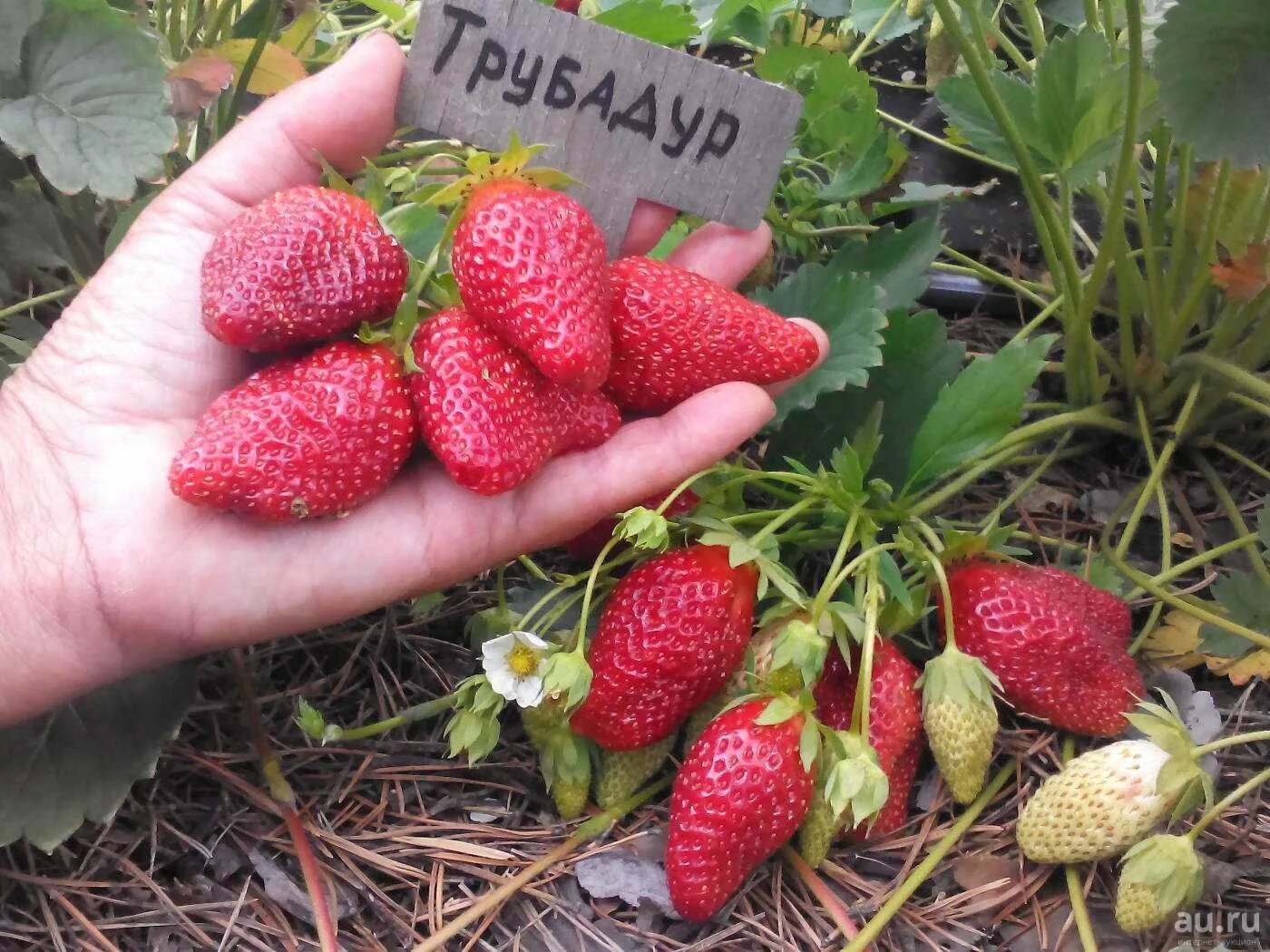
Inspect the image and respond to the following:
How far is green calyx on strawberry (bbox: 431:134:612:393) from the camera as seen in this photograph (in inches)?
30.2

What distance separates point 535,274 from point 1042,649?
1.73ft

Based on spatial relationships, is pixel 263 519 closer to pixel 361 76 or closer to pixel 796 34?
pixel 361 76

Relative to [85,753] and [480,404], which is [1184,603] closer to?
[480,404]

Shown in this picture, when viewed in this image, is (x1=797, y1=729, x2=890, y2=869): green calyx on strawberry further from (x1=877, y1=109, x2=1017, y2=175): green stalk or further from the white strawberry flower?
(x1=877, y1=109, x2=1017, y2=175): green stalk

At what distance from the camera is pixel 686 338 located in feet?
2.87

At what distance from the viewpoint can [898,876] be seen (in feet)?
2.84

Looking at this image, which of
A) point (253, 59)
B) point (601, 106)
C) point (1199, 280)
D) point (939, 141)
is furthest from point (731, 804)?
point (939, 141)

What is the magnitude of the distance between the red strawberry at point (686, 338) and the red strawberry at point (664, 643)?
0.15 meters

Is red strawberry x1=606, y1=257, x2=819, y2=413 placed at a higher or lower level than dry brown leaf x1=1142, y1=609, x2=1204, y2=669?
higher

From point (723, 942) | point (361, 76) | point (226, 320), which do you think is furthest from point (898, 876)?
point (361, 76)

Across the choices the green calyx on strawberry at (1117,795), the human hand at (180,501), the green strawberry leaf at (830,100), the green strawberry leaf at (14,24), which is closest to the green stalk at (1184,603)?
the green calyx on strawberry at (1117,795)

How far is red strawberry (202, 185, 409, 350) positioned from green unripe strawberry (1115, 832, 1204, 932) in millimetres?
712

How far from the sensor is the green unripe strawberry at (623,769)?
0.90 meters

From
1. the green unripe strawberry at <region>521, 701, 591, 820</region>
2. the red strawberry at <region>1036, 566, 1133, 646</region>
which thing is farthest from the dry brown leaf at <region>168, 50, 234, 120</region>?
the red strawberry at <region>1036, 566, 1133, 646</region>
